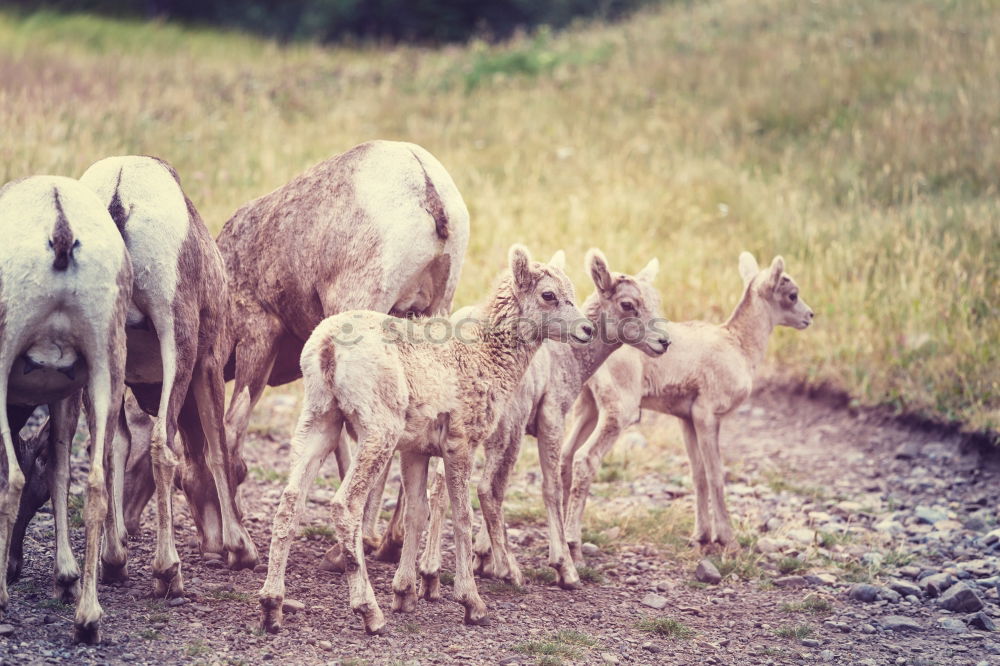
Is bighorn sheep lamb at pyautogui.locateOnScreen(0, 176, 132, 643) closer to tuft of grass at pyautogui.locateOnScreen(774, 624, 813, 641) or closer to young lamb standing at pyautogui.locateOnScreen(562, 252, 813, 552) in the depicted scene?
young lamb standing at pyautogui.locateOnScreen(562, 252, 813, 552)

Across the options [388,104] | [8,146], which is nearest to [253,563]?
[8,146]

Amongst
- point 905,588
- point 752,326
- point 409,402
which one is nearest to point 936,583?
point 905,588

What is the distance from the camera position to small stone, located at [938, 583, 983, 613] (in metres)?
Result: 6.51

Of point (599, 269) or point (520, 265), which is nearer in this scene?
point (520, 265)

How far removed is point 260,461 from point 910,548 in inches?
182

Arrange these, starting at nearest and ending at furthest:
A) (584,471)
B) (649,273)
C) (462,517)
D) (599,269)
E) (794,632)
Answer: (462,517)
(794,632)
(599,269)
(584,471)
(649,273)

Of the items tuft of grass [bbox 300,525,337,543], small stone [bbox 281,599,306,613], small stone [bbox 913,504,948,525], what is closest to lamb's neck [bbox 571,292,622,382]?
tuft of grass [bbox 300,525,337,543]

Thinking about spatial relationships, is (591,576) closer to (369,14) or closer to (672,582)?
(672,582)

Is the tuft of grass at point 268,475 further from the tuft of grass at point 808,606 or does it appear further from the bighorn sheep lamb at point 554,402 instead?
the tuft of grass at point 808,606

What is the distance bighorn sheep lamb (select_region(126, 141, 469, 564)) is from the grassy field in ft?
Result: 12.1

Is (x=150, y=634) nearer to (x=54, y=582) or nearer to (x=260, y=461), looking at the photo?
(x=54, y=582)

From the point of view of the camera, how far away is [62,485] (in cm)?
544

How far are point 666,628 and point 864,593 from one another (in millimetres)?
1429

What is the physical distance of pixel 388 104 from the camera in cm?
1592
